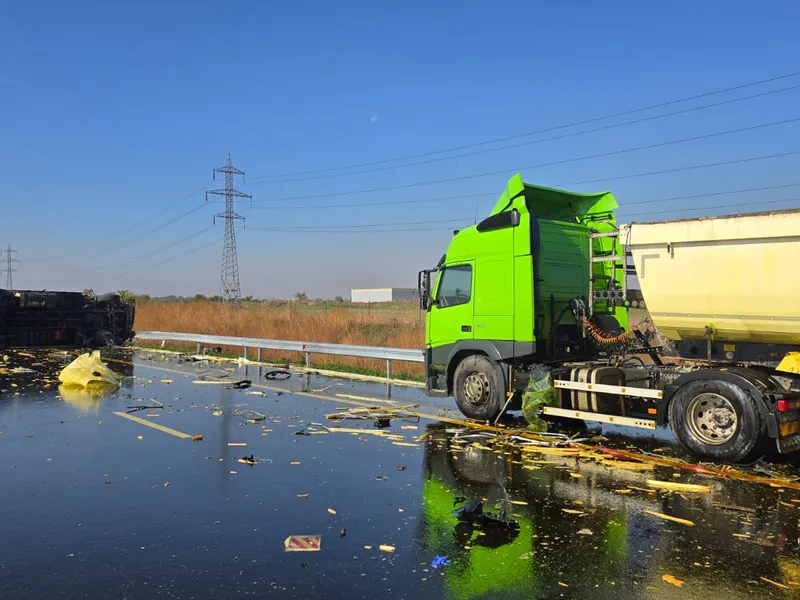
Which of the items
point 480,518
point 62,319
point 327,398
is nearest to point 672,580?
point 480,518

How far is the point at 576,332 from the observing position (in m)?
10.4

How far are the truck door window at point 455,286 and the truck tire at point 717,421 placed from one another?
3.73 metres

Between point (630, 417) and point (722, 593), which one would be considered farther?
point (630, 417)

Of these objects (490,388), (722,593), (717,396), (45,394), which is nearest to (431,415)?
(490,388)

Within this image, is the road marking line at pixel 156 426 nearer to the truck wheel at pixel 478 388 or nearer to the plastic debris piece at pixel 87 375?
the plastic debris piece at pixel 87 375

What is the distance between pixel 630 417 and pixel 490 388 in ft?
7.32

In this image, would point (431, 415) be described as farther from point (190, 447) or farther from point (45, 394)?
point (45, 394)

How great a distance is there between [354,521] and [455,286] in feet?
19.1

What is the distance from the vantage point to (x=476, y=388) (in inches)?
407

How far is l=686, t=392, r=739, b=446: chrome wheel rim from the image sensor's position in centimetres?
758

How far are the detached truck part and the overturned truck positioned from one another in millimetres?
17642

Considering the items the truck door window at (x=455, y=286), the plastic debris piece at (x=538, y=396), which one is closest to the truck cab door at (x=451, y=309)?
the truck door window at (x=455, y=286)

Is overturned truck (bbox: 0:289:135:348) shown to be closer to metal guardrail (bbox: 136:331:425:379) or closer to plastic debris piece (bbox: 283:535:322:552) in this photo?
metal guardrail (bbox: 136:331:425:379)

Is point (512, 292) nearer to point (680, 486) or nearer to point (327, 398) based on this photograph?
point (680, 486)
